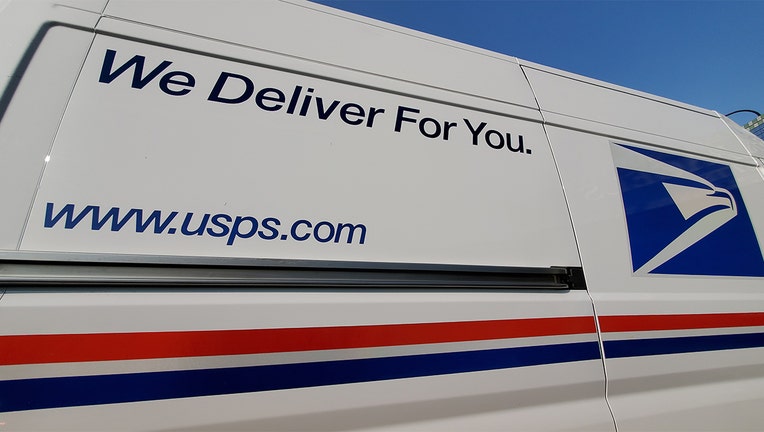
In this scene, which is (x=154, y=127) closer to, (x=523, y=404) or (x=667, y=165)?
(x=523, y=404)

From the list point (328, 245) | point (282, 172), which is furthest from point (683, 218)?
point (282, 172)

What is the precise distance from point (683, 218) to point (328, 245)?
5.26 ft

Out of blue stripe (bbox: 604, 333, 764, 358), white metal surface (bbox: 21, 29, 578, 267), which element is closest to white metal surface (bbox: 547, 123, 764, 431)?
blue stripe (bbox: 604, 333, 764, 358)

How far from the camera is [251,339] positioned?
3.03ft

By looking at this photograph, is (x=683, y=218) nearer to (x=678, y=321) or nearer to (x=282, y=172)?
(x=678, y=321)

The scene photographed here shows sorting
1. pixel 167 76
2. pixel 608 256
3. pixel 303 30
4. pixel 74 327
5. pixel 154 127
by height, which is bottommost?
pixel 74 327

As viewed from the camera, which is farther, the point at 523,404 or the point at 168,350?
the point at 523,404

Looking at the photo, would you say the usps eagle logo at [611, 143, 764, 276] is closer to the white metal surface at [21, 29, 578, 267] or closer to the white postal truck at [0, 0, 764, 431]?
the white postal truck at [0, 0, 764, 431]

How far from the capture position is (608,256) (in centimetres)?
137

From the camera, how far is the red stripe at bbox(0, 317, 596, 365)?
0.79 metres

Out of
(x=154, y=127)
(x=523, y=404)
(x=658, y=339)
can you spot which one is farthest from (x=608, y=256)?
(x=154, y=127)

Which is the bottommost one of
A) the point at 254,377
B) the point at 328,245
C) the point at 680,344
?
the point at 254,377

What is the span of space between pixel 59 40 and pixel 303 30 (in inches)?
30.4

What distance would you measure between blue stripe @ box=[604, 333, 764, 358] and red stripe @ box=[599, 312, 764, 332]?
0.04m
